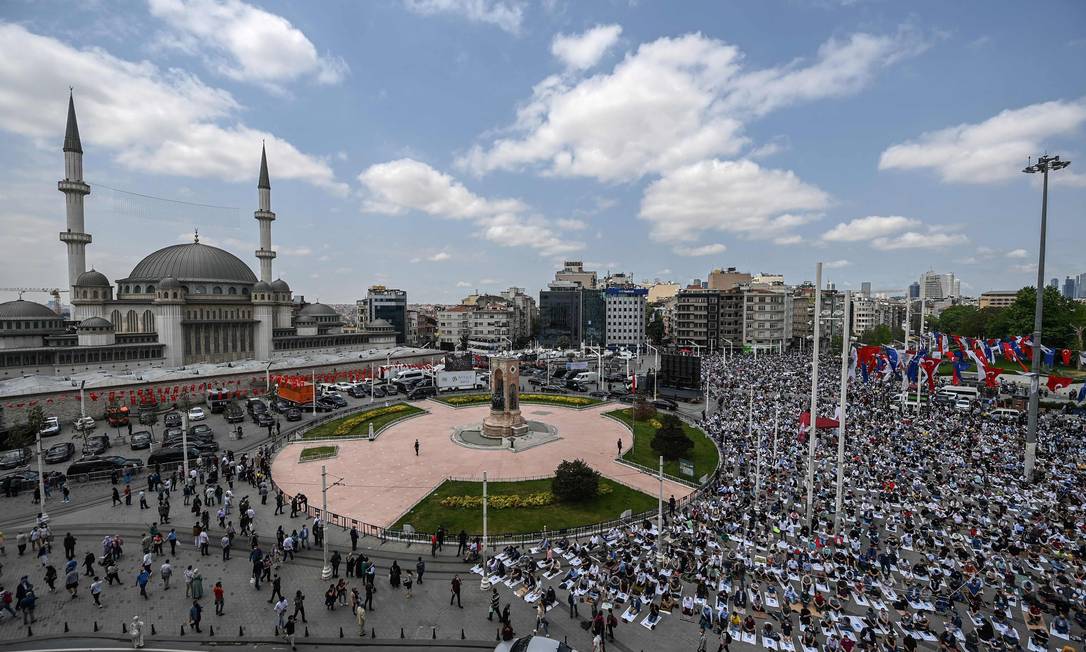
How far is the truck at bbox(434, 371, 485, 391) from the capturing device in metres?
57.4

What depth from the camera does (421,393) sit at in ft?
180

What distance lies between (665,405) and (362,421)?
27544 mm

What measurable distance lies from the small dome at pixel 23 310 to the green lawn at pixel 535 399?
43393 millimetres

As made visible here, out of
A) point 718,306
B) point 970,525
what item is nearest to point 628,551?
point 970,525

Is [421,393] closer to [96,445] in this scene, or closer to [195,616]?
[96,445]

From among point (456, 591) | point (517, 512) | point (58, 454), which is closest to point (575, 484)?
point (517, 512)

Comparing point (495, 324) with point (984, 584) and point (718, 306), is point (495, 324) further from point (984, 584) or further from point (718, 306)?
point (984, 584)

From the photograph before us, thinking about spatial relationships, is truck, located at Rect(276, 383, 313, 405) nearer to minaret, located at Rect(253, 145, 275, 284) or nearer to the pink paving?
the pink paving

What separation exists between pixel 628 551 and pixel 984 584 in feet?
38.7

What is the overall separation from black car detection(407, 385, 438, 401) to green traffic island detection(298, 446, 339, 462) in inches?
732

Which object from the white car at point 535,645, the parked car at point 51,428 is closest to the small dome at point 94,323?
the parked car at point 51,428

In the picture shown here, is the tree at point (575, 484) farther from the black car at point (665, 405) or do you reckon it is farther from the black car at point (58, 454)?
the black car at point (58, 454)

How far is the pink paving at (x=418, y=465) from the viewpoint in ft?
A: 87.4

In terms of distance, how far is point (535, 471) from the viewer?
101 feet
